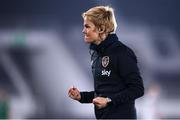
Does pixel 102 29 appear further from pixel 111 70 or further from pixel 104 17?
pixel 111 70

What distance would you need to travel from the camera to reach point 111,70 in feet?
6.25

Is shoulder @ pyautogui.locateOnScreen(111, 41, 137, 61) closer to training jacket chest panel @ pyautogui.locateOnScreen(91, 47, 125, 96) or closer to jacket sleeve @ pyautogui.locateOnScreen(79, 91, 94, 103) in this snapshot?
training jacket chest panel @ pyautogui.locateOnScreen(91, 47, 125, 96)

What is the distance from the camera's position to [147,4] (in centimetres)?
612

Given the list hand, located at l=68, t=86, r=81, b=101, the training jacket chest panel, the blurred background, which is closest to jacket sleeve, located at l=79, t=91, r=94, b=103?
hand, located at l=68, t=86, r=81, b=101

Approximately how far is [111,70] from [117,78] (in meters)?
0.04

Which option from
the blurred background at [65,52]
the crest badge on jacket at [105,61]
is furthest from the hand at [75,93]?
the blurred background at [65,52]

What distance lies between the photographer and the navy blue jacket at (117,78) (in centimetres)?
187

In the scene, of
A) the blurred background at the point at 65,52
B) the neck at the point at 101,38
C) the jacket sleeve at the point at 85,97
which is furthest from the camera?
the blurred background at the point at 65,52

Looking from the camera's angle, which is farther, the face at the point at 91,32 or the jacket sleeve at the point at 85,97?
the jacket sleeve at the point at 85,97

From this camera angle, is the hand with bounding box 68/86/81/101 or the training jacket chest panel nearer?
the training jacket chest panel

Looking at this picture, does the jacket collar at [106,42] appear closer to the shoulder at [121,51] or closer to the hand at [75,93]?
the shoulder at [121,51]

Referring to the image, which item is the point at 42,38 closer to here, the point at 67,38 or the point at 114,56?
the point at 67,38

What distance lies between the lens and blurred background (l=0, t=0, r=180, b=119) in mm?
6102

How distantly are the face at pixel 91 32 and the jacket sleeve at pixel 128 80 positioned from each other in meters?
0.12
